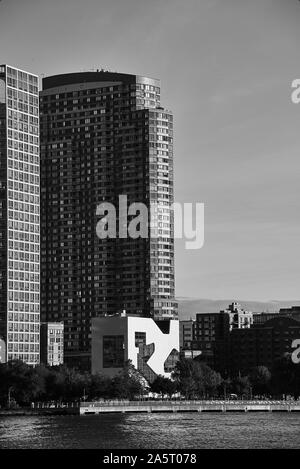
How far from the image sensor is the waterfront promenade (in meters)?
77.3

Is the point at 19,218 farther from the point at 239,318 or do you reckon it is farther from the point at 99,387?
the point at 239,318

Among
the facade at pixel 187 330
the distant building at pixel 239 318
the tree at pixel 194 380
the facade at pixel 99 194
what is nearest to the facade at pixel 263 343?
the distant building at pixel 239 318

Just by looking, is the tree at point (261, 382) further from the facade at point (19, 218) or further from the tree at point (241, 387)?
the facade at point (19, 218)

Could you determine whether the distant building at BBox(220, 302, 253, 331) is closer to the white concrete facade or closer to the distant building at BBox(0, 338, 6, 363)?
the white concrete facade

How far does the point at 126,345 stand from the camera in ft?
297

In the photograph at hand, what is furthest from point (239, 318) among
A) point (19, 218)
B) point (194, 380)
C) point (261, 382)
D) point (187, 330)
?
point (19, 218)

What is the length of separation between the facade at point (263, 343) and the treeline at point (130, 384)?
9.03 meters

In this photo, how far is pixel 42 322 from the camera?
103m

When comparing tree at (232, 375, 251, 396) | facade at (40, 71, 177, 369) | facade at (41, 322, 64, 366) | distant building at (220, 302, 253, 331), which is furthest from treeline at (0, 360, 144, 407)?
distant building at (220, 302, 253, 331)

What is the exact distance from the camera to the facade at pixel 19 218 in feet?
297

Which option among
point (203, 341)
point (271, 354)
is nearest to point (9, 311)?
point (271, 354)

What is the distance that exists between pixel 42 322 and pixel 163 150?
744 inches

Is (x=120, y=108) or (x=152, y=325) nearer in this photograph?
(x=152, y=325)
